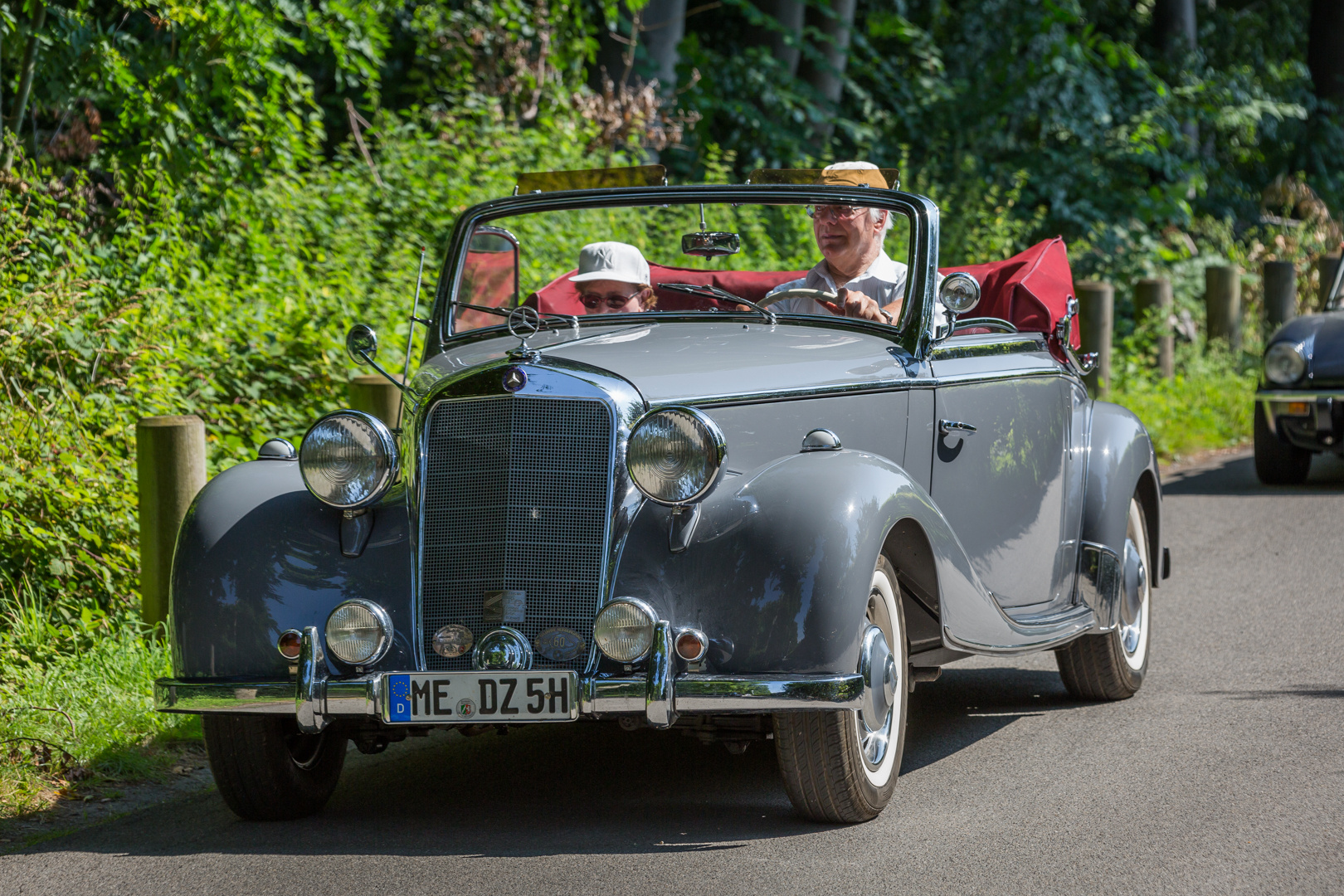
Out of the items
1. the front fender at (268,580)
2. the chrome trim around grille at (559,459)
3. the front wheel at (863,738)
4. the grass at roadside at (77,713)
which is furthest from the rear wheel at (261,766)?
the front wheel at (863,738)

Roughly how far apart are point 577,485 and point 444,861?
0.96m

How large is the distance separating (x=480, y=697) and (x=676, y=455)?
0.75m

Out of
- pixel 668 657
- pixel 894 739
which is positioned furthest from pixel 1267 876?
pixel 668 657

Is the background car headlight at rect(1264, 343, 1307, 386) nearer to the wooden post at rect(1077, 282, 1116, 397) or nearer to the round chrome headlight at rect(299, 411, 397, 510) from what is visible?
the wooden post at rect(1077, 282, 1116, 397)

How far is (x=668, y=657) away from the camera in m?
3.72

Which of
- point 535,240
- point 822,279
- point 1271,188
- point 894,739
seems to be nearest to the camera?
point 894,739

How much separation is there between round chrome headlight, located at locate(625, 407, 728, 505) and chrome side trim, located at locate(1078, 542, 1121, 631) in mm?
2018

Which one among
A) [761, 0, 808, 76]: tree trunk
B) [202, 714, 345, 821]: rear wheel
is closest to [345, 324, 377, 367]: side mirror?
[202, 714, 345, 821]: rear wheel

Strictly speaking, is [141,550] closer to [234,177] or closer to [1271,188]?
[234,177]

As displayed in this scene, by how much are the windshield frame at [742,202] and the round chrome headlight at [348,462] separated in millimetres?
967

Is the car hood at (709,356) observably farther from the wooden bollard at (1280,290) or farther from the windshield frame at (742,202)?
the wooden bollard at (1280,290)

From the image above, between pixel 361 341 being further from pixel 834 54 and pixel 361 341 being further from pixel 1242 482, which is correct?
pixel 834 54

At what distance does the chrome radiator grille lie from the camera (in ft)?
13.1

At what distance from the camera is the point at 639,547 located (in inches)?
157
